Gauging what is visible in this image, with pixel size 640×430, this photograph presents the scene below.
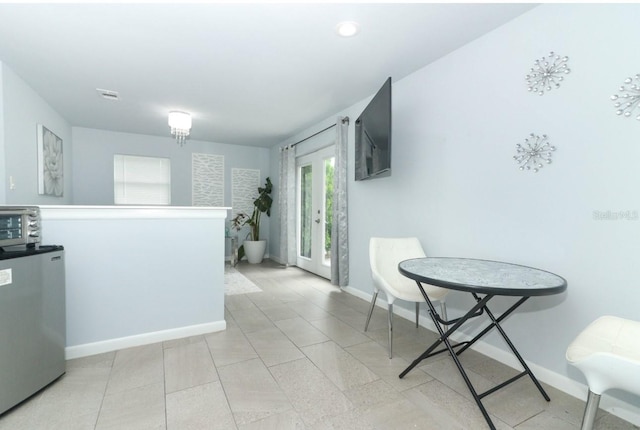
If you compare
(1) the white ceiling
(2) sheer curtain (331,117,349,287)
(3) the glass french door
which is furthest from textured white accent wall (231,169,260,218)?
(2) sheer curtain (331,117,349,287)

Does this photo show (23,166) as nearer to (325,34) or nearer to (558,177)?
(325,34)

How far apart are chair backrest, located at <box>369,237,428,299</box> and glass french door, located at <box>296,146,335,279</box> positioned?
2041 millimetres

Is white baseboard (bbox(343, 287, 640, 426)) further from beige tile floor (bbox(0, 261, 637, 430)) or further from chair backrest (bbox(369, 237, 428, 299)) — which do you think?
chair backrest (bbox(369, 237, 428, 299))

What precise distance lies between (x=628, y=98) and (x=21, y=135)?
4.83 m

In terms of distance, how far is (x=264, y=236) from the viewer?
6785 millimetres

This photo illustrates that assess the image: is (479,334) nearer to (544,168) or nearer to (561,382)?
(561,382)

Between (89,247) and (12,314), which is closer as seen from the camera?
(12,314)

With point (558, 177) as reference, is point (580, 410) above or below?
below

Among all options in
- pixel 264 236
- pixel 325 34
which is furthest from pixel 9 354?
pixel 264 236

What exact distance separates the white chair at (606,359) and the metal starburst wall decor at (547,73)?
1426 millimetres

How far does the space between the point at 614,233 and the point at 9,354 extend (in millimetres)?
3311

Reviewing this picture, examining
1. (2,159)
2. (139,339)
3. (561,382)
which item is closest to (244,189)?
(2,159)

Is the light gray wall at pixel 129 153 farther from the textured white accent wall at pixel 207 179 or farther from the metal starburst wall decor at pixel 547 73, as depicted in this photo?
the metal starburst wall decor at pixel 547 73

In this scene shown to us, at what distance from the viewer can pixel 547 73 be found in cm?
192
